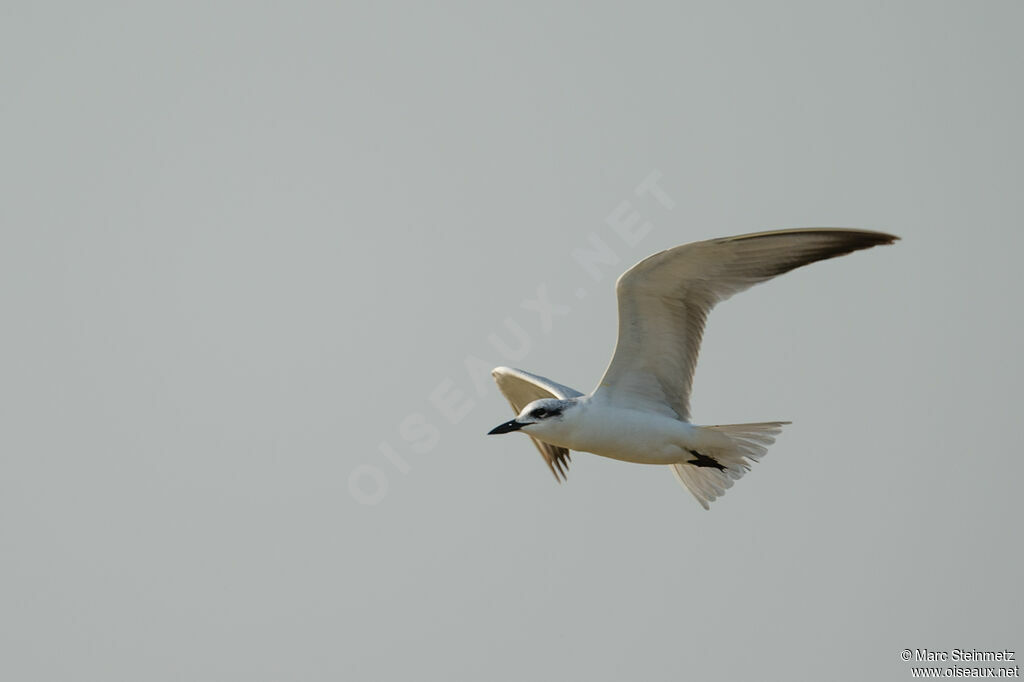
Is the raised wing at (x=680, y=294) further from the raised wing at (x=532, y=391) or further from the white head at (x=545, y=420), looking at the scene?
the raised wing at (x=532, y=391)

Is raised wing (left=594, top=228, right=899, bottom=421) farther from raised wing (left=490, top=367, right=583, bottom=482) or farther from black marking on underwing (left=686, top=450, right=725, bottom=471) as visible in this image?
raised wing (left=490, top=367, right=583, bottom=482)

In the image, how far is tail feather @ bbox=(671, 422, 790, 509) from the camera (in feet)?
35.3

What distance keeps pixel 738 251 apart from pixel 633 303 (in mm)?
988

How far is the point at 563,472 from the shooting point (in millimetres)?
13820

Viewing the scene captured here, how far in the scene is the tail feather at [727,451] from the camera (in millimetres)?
10750

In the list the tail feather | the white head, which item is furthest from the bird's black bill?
the tail feather

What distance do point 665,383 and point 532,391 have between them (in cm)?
257

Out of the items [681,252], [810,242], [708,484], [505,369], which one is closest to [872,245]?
[810,242]

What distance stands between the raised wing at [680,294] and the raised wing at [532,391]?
151 centimetres

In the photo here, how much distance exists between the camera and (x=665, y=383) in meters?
10.9

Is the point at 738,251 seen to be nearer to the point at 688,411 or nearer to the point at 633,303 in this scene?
the point at 633,303

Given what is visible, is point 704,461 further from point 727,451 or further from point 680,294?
point 680,294

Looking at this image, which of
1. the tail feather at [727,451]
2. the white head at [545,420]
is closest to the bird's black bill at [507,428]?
the white head at [545,420]

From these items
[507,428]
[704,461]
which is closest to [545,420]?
[507,428]
